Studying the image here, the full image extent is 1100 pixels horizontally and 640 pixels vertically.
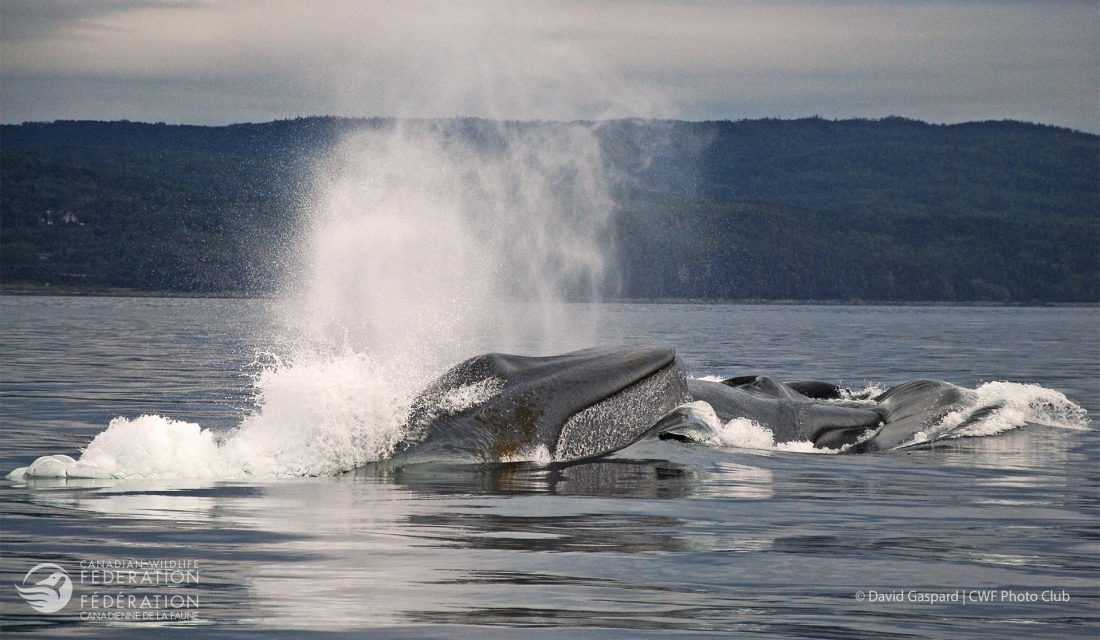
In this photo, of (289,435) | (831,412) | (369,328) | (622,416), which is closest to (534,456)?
(622,416)

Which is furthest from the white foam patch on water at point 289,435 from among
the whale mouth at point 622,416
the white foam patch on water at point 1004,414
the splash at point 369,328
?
the white foam patch on water at point 1004,414

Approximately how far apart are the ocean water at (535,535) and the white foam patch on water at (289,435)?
23 mm

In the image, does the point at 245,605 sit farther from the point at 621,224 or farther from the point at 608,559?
the point at 621,224

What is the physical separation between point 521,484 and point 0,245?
170892 millimetres

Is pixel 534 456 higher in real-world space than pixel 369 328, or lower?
lower

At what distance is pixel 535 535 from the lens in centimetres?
991

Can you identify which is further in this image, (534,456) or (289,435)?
(289,435)

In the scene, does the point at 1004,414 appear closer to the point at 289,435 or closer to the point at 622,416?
the point at 622,416

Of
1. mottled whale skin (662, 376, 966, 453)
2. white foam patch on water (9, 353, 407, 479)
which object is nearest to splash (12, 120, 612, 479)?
white foam patch on water (9, 353, 407, 479)

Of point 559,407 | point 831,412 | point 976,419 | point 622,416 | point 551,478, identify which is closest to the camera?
point 551,478

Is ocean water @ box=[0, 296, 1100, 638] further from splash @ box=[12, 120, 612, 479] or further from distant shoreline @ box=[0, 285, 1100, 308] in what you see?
distant shoreline @ box=[0, 285, 1100, 308]

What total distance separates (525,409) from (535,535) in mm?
3508

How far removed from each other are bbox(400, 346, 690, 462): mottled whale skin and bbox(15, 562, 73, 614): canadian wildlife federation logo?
507cm

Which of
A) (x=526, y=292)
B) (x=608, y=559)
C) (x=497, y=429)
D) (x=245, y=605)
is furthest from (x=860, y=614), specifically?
(x=526, y=292)
